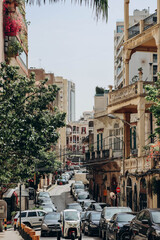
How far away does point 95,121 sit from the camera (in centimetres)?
6309

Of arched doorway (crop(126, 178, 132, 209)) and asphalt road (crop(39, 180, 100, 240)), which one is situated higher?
arched doorway (crop(126, 178, 132, 209))

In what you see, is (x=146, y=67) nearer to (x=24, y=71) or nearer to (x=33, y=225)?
(x=24, y=71)

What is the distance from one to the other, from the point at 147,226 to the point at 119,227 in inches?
245

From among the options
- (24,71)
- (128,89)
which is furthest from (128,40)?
(24,71)

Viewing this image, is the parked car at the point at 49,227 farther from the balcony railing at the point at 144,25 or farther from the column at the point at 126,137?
the balcony railing at the point at 144,25

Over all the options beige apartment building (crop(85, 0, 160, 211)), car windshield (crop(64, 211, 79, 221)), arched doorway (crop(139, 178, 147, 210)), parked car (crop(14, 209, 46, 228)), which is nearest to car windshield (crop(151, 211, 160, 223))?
car windshield (crop(64, 211, 79, 221))

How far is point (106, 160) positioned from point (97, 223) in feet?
77.0

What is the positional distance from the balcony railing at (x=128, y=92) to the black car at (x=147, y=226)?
2212 centimetres

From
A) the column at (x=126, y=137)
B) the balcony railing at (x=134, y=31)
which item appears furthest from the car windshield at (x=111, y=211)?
the balcony railing at (x=134, y=31)

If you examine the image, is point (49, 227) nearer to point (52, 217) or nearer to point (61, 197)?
point (52, 217)

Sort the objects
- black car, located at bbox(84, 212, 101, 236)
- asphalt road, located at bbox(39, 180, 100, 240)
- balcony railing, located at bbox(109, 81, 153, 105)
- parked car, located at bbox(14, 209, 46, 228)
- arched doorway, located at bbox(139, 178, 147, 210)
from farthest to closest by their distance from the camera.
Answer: asphalt road, located at bbox(39, 180, 100, 240) → balcony railing, located at bbox(109, 81, 153, 105) → arched doorway, located at bbox(139, 178, 147, 210) → parked car, located at bbox(14, 209, 46, 228) → black car, located at bbox(84, 212, 101, 236)

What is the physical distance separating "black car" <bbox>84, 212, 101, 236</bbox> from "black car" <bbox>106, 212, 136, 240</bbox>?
6.11m

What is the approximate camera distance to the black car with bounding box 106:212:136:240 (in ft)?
69.2

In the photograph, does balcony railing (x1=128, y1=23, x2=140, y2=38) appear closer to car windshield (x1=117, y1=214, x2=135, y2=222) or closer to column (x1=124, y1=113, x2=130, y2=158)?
column (x1=124, y1=113, x2=130, y2=158)
